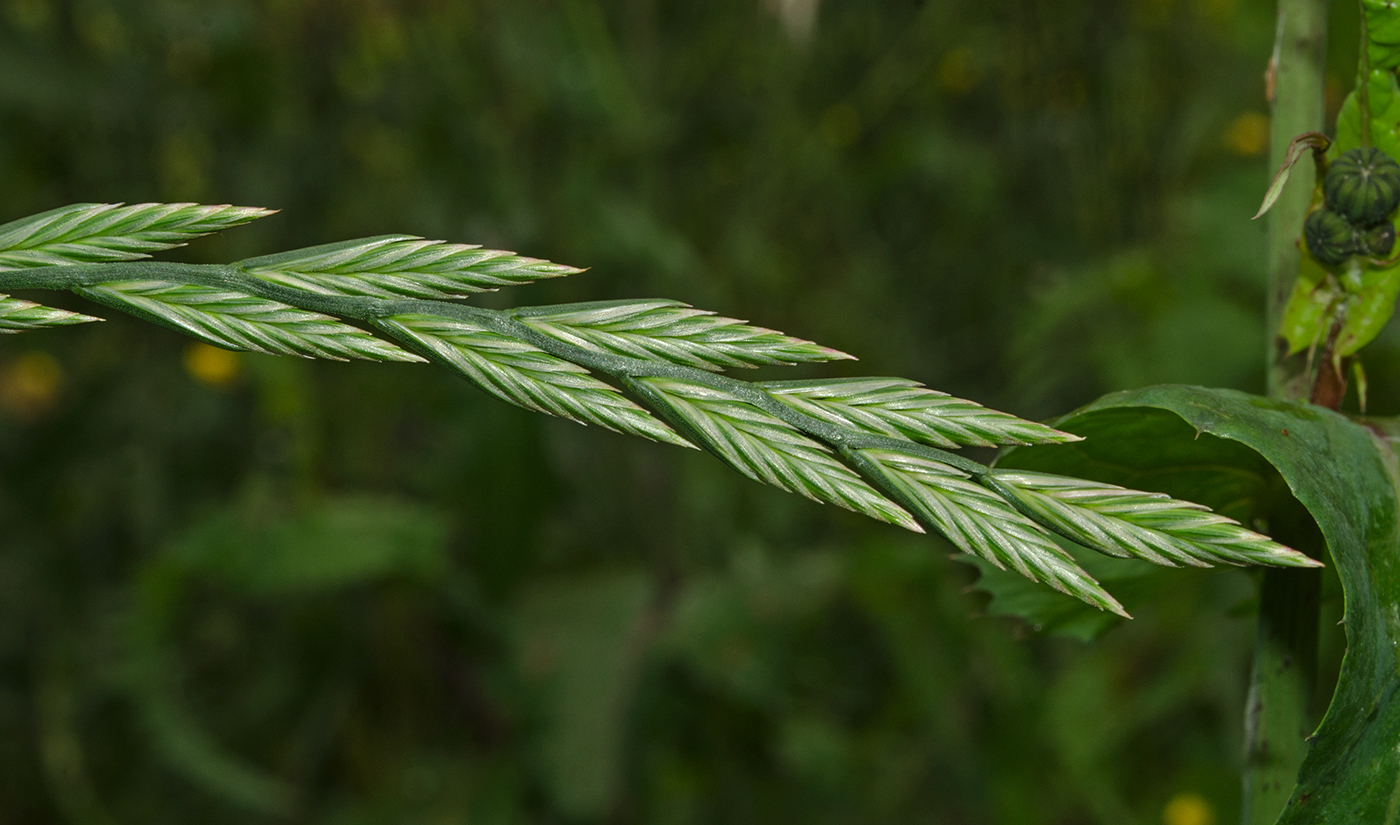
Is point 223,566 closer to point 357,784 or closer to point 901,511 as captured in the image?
point 357,784

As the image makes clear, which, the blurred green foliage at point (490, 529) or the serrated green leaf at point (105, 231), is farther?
the blurred green foliage at point (490, 529)

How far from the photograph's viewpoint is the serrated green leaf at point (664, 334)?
37 centimetres

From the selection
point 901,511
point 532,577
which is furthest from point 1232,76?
point 901,511

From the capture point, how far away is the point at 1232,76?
2.34 m

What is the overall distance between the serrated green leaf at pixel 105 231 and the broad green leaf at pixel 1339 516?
33cm

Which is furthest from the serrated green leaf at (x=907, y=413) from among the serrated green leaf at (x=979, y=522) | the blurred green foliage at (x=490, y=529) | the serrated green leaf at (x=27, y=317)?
the blurred green foliage at (x=490, y=529)

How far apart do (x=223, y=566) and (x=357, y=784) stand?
1.95ft

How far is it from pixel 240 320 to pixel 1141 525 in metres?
0.32

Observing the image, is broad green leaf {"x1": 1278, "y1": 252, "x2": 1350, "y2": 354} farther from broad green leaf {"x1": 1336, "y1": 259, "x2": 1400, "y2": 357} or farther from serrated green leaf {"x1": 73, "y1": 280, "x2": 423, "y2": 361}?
serrated green leaf {"x1": 73, "y1": 280, "x2": 423, "y2": 361}

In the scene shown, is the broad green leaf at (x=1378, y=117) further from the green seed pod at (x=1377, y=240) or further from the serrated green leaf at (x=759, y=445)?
the serrated green leaf at (x=759, y=445)

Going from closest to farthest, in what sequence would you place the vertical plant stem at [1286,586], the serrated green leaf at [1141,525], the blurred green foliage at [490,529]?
the serrated green leaf at [1141,525], the vertical plant stem at [1286,586], the blurred green foliage at [490,529]

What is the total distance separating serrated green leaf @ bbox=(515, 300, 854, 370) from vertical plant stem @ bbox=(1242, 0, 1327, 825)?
0.22m

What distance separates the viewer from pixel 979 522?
1.14 ft

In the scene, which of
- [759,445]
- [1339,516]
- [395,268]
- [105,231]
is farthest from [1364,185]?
[105,231]
